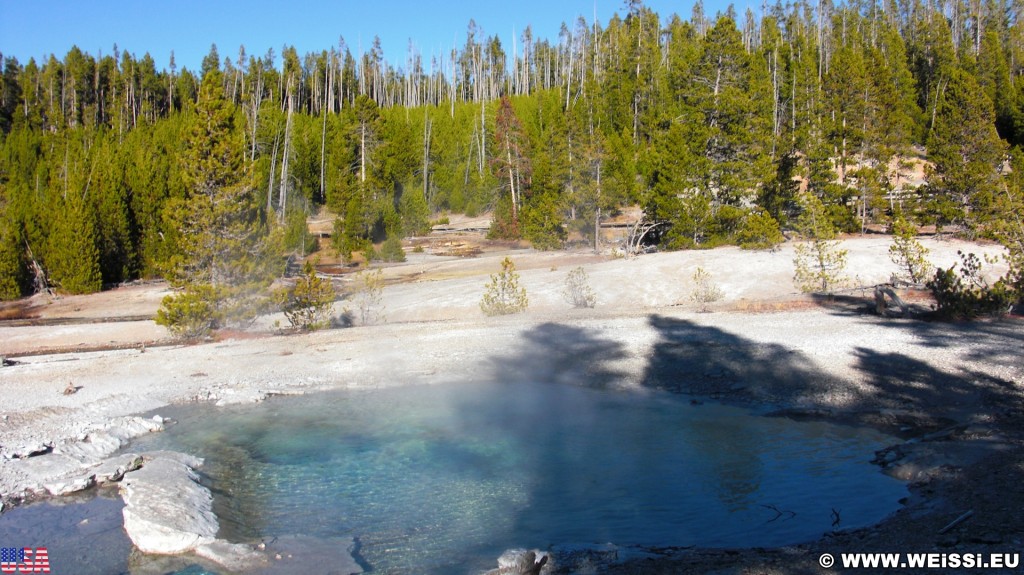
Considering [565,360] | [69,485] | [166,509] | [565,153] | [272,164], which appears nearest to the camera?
[166,509]

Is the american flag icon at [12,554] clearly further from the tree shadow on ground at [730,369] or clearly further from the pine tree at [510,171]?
the pine tree at [510,171]

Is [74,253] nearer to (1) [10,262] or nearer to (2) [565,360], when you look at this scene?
(1) [10,262]

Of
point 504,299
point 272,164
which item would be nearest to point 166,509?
point 504,299

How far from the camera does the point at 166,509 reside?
9539mm

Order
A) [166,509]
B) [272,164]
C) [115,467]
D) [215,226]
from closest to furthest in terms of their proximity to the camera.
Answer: [166,509], [115,467], [215,226], [272,164]

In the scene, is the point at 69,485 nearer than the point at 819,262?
Yes

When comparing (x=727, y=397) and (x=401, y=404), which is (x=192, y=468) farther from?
(x=727, y=397)

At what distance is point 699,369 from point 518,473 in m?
6.61

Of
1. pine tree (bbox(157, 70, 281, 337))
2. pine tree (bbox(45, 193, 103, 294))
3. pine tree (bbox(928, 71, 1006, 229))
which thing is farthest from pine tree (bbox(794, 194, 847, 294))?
pine tree (bbox(45, 193, 103, 294))

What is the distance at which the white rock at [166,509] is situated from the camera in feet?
28.8

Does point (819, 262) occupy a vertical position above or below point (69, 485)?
above

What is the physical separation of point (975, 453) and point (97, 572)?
35.1ft

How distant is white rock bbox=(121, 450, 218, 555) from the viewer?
8.77 metres

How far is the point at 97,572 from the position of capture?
8156 mm
